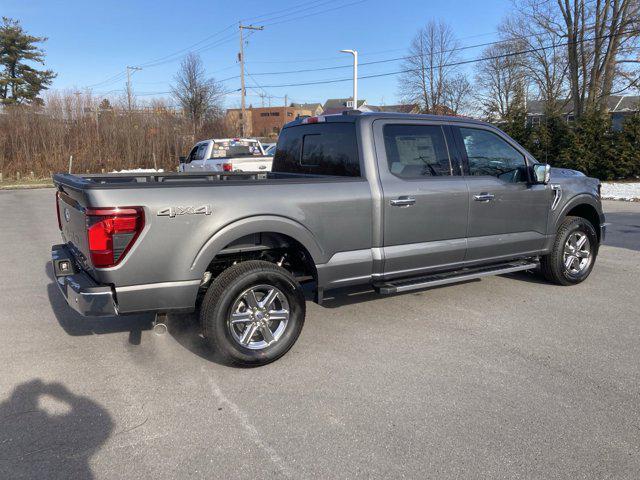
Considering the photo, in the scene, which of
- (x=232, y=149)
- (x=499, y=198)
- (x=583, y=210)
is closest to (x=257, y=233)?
(x=499, y=198)

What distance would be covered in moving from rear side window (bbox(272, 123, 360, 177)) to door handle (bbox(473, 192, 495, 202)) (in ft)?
4.40

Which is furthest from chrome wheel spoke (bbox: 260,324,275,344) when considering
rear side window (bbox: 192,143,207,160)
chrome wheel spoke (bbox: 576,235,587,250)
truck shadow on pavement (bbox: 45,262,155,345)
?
rear side window (bbox: 192,143,207,160)

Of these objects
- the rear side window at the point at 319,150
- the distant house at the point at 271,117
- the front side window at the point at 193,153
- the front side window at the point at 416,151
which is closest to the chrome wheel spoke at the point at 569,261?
the front side window at the point at 416,151

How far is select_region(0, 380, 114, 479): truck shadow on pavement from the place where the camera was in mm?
2727

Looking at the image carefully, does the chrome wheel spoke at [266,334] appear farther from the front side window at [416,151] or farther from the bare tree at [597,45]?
the bare tree at [597,45]

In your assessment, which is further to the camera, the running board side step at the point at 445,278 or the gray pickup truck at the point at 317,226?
the running board side step at the point at 445,278

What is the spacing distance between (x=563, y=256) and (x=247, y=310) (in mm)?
4001

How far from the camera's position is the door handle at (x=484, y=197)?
505cm

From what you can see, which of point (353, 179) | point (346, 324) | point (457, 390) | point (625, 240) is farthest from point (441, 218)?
point (625, 240)

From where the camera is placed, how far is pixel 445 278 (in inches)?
193

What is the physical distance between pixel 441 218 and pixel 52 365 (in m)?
3.59

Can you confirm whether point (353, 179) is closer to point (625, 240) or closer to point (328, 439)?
point (328, 439)

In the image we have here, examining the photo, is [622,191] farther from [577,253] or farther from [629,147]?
[577,253]

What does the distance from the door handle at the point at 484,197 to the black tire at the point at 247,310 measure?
214cm
